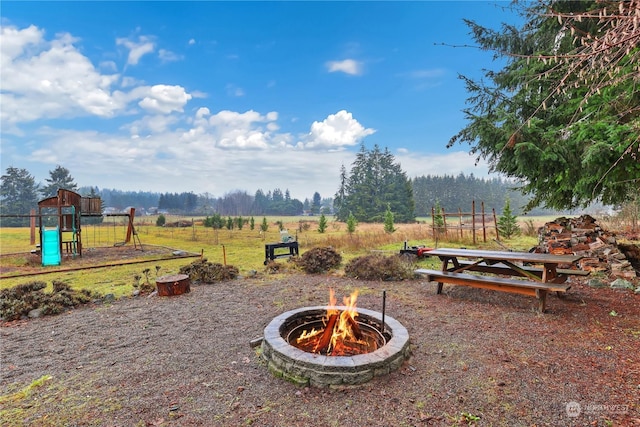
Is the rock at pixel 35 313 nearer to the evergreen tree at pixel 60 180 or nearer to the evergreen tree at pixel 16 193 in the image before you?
the evergreen tree at pixel 60 180

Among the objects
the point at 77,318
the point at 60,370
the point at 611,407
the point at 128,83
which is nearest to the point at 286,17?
the point at 128,83

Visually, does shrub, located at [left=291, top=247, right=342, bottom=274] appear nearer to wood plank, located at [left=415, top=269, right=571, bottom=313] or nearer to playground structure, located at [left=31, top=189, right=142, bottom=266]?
wood plank, located at [left=415, top=269, right=571, bottom=313]

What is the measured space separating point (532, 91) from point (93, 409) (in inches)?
389

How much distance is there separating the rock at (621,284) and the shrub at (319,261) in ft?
19.4

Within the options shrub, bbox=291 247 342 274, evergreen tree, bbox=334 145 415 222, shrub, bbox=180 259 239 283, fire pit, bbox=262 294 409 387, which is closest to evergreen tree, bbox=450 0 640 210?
fire pit, bbox=262 294 409 387

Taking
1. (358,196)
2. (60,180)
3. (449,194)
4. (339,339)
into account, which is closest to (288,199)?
(358,196)

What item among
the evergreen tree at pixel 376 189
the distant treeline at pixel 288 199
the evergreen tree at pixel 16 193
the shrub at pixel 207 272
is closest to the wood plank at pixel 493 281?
the shrub at pixel 207 272

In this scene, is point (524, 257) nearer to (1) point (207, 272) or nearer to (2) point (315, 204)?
(1) point (207, 272)

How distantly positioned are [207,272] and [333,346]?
15.6ft

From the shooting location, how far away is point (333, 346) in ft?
11.0

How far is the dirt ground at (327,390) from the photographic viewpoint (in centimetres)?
230

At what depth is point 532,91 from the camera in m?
7.21

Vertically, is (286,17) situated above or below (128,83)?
above

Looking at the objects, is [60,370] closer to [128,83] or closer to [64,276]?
[64,276]
